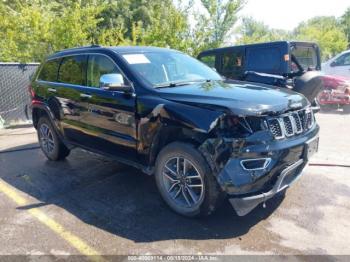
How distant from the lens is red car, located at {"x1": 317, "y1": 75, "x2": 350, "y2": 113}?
9.36 m

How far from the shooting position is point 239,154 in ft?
9.50

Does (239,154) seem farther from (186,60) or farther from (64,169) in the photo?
(64,169)

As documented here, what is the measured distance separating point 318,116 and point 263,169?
697 cm

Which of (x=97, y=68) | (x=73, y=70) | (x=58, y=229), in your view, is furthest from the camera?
(x=73, y=70)

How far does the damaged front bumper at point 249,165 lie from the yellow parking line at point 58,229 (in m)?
1.32

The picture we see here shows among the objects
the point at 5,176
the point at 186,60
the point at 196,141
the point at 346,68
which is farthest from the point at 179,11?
the point at 196,141

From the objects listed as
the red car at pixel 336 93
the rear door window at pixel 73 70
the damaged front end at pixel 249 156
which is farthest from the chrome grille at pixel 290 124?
the red car at pixel 336 93

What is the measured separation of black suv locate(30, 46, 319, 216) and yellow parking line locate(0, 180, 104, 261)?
1.00 metres

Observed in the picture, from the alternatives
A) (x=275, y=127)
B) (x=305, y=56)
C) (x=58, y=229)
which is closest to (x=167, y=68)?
(x=275, y=127)

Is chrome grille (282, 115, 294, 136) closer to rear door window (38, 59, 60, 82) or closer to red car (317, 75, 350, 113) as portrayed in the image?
rear door window (38, 59, 60, 82)

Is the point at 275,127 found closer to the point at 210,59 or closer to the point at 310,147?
the point at 310,147

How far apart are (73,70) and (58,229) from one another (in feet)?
7.88

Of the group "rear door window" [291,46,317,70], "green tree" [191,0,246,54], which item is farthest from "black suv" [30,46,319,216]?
"green tree" [191,0,246,54]

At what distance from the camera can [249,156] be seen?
114 inches
